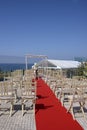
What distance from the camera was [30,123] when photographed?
796cm

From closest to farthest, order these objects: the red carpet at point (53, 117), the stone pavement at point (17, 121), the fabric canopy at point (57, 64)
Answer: the stone pavement at point (17, 121), the red carpet at point (53, 117), the fabric canopy at point (57, 64)

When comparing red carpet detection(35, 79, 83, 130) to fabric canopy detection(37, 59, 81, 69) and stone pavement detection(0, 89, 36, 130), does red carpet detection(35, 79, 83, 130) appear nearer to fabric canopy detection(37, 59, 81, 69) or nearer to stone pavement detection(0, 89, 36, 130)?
stone pavement detection(0, 89, 36, 130)

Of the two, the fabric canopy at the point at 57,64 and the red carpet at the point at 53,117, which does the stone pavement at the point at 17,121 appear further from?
the fabric canopy at the point at 57,64

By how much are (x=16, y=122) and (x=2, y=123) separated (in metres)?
0.40

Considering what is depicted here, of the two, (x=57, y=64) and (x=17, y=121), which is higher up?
(x=57, y=64)

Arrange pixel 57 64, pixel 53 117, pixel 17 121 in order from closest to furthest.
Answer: pixel 17 121, pixel 53 117, pixel 57 64

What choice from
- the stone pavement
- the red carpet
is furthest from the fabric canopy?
the stone pavement

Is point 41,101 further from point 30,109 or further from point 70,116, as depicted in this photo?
point 70,116

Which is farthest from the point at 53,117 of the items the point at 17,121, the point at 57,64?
the point at 57,64

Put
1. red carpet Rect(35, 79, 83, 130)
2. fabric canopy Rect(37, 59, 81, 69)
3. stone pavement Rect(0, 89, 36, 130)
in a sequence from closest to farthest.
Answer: stone pavement Rect(0, 89, 36, 130) < red carpet Rect(35, 79, 83, 130) < fabric canopy Rect(37, 59, 81, 69)

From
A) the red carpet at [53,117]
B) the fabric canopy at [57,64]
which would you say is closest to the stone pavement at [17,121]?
the red carpet at [53,117]

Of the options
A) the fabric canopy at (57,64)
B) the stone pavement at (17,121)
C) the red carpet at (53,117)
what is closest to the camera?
the stone pavement at (17,121)

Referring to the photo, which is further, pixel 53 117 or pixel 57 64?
pixel 57 64

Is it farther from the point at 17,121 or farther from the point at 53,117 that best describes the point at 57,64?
the point at 17,121
